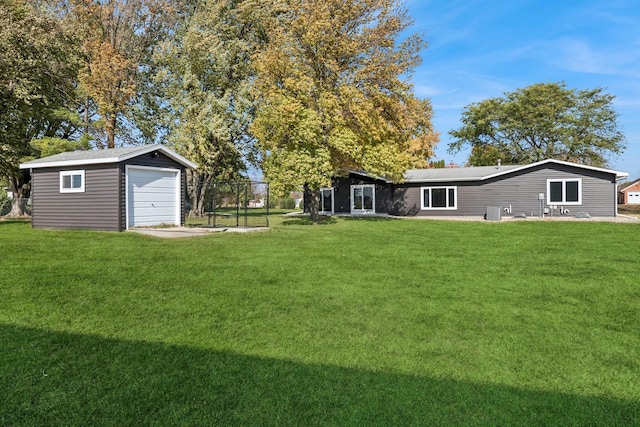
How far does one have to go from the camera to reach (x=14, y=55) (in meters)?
19.0

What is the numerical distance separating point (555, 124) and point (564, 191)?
16536 mm

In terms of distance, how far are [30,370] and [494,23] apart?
60.5 ft

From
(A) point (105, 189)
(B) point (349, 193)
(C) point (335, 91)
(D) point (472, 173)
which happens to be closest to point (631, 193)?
(D) point (472, 173)

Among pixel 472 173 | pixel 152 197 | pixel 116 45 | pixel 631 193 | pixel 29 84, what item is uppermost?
pixel 116 45

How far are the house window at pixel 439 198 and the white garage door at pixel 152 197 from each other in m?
15.5

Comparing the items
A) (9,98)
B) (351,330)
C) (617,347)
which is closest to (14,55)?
(9,98)

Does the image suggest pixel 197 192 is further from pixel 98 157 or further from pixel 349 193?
pixel 98 157

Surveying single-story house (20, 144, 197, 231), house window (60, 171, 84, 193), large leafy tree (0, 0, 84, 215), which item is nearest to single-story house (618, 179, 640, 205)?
single-story house (20, 144, 197, 231)

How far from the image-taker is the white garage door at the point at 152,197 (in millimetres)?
12844

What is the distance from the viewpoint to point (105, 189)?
12398mm

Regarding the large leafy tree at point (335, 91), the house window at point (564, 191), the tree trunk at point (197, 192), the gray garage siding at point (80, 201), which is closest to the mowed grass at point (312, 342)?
the gray garage siding at point (80, 201)

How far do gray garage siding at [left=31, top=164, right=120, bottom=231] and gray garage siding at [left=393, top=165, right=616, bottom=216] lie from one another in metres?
17.7

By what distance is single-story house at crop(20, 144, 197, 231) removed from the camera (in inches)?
484

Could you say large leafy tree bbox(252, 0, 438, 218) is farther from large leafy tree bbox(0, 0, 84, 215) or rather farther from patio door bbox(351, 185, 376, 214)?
large leafy tree bbox(0, 0, 84, 215)
